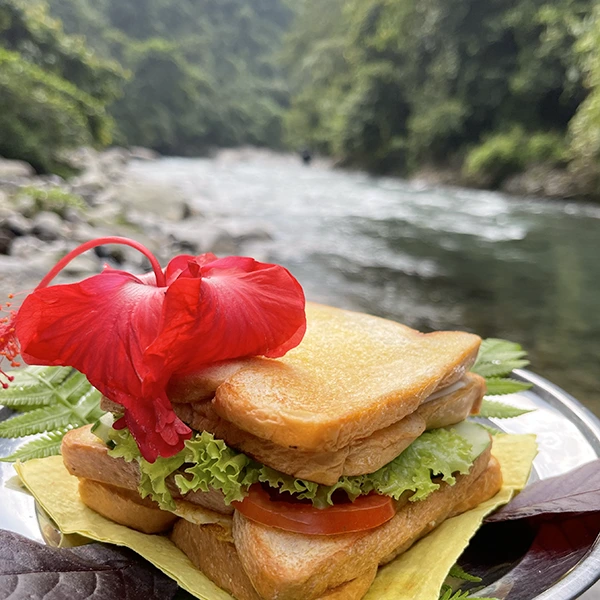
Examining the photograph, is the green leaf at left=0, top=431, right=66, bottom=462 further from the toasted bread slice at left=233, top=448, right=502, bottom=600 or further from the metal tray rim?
the metal tray rim

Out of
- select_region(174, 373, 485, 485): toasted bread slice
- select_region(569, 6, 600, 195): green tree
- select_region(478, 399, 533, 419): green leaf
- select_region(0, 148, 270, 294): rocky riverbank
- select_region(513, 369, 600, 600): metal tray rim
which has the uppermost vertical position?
select_region(569, 6, 600, 195): green tree

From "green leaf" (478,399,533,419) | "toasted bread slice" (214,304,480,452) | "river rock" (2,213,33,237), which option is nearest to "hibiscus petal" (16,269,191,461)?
"toasted bread slice" (214,304,480,452)

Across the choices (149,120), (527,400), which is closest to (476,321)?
A: (527,400)

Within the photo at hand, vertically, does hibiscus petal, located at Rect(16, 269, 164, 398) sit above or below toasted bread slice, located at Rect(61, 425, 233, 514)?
above

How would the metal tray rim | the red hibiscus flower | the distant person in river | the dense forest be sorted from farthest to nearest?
the distant person in river < the dense forest < the red hibiscus flower < the metal tray rim

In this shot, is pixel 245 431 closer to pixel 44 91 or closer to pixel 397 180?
pixel 44 91

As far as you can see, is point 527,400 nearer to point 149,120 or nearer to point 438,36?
point 438,36

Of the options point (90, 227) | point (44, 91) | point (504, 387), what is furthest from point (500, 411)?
point (44, 91)
